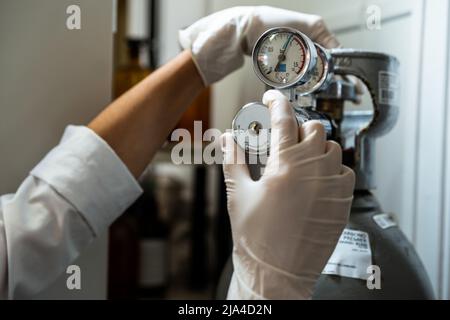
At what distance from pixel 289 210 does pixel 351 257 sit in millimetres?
158

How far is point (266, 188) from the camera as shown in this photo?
0.45m

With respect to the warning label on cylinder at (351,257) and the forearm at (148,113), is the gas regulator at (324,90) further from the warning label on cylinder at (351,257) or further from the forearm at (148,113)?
the forearm at (148,113)

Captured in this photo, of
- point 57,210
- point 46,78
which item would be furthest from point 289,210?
point 46,78

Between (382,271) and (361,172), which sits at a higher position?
(361,172)

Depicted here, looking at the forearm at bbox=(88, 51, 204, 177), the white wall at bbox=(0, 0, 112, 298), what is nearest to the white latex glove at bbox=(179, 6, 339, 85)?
the forearm at bbox=(88, 51, 204, 177)

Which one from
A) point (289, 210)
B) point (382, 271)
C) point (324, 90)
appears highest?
point (324, 90)

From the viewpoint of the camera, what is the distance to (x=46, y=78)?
2.29 feet

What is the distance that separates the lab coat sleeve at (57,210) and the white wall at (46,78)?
0.20 feet

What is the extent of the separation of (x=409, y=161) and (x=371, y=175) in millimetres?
142

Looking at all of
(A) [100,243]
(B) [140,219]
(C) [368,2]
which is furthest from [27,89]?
(B) [140,219]

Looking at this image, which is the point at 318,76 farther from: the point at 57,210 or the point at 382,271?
the point at 57,210

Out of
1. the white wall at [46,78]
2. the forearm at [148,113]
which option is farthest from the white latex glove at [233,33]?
the white wall at [46,78]

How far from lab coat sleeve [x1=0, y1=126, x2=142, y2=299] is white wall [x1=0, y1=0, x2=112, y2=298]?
0.06 metres
